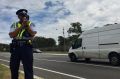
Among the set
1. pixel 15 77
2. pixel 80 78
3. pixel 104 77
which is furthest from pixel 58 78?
pixel 15 77

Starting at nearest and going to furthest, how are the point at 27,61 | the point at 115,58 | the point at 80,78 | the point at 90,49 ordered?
1. the point at 27,61
2. the point at 80,78
3. the point at 115,58
4. the point at 90,49

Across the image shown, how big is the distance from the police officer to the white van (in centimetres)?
1245

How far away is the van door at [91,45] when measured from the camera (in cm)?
2241

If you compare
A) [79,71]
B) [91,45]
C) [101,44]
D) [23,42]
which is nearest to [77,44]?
[91,45]

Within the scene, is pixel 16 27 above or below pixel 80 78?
above

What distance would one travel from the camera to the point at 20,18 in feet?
27.0

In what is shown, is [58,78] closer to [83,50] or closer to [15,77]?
[15,77]

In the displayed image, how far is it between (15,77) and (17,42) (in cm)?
82

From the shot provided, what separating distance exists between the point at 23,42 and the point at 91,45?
15120 millimetres

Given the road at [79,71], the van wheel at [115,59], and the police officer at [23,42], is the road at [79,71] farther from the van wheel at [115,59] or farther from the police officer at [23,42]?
the police officer at [23,42]

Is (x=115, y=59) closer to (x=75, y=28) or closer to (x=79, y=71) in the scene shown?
(x=79, y=71)

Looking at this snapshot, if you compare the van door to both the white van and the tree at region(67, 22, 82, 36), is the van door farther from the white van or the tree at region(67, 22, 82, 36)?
the tree at region(67, 22, 82, 36)

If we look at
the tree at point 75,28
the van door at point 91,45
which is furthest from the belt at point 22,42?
the tree at point 75,28

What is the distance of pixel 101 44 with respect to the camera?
21875mm
